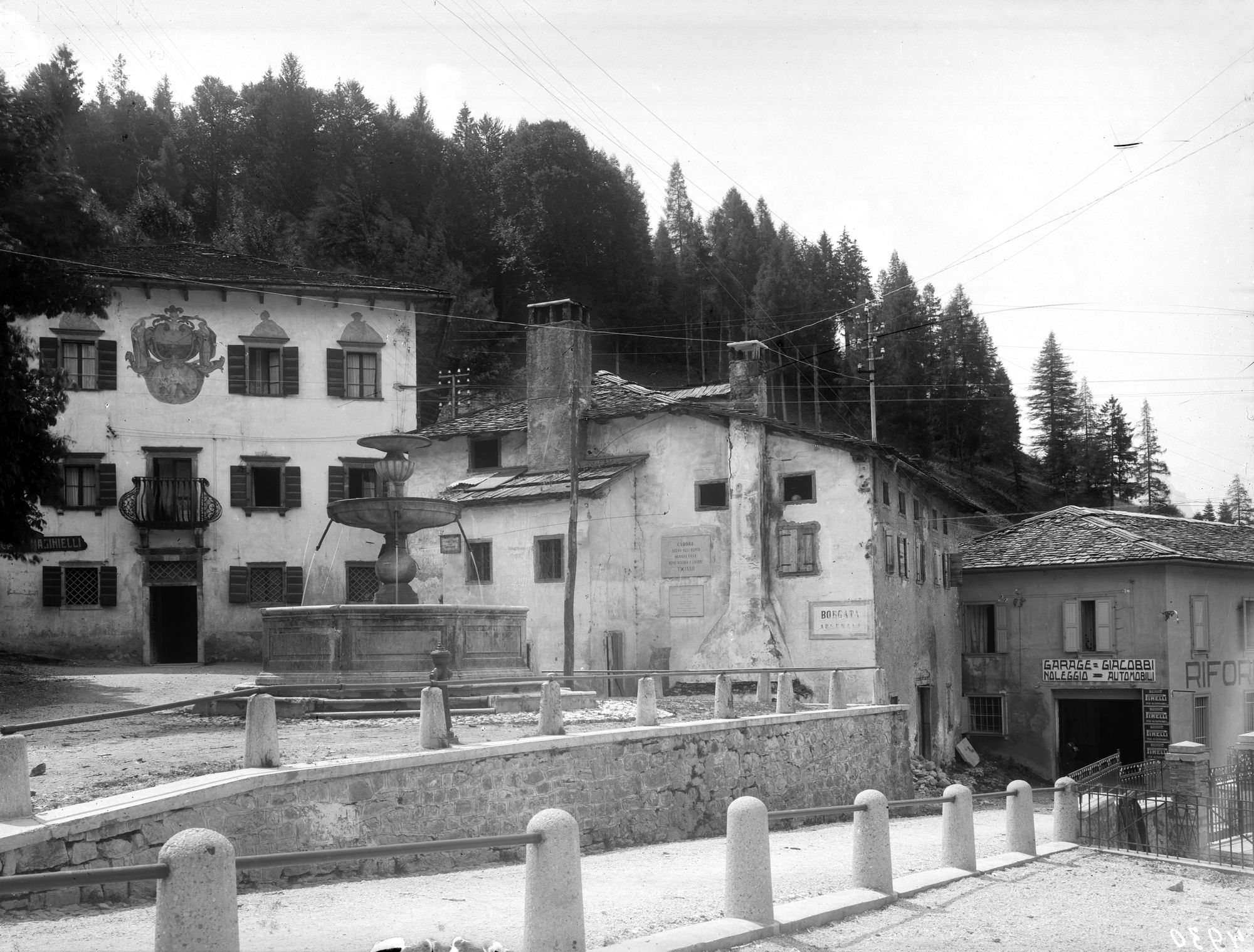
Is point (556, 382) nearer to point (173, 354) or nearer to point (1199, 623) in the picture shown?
point (173, 354)

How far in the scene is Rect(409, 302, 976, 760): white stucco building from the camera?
2789cm

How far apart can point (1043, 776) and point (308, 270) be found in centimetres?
2505

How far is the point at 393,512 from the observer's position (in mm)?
19969

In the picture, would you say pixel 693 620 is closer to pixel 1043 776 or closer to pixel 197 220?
pixel 1043 776

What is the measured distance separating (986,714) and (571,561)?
49.6 ft

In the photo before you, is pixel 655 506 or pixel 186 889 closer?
pixel 186 889

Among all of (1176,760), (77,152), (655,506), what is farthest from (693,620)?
(77,152)

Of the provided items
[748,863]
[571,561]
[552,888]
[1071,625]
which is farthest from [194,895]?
[1071,625]

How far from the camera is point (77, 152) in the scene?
51.4 meters

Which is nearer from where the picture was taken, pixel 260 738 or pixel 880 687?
pixel 260 738

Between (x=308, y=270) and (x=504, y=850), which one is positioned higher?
(x=308, y=270)

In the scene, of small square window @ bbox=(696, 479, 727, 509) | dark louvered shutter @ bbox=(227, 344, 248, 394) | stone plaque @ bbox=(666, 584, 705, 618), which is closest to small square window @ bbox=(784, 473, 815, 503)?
small square window @ bbox=(696, 479, 727, 509)

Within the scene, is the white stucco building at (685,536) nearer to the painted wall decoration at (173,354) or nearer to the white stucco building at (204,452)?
the white stucco building at (204,452)

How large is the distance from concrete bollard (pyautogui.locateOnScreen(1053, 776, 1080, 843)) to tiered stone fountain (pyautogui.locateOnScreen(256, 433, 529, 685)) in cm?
811
